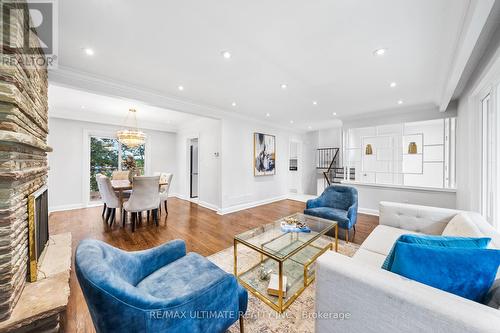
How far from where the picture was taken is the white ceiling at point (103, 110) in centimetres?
375

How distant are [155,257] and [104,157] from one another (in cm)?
537

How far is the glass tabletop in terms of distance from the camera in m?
1.86

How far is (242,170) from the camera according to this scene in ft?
16.8

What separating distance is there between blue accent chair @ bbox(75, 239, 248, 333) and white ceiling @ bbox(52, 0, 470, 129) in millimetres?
1909

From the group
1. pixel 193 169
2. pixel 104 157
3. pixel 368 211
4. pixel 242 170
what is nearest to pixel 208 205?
pixel 242 170

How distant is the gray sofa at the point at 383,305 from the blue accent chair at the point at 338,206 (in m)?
1.54

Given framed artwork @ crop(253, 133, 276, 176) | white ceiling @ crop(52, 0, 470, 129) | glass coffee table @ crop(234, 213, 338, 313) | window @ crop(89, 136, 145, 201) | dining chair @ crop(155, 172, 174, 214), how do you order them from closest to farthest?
white ceiling @ crop(52, 0, 470, 129)
glass coffee table @ crop(234, 213, 338, 313)
dining chair @ crop(155, 172, 174, 214)
window @ crop(89, 136, 145, 201)
framed artwork @ crop(253, 133, 276, 176)

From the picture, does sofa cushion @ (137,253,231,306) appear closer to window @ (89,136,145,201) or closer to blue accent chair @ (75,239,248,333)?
blue accent chair @ (75,239,248,333)

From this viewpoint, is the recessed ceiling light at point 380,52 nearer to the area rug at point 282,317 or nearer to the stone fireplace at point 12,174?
the area rug at point 282,317

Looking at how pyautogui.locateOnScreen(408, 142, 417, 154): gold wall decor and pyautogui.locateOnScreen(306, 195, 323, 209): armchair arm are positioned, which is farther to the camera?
pyautogui.locateOnScreen(408, 142, 417, 154): gold wall decor

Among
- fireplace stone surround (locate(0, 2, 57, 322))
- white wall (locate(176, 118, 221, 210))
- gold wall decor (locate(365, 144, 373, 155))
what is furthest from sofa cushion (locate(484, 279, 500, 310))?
gold wall decor (locate(365, 144, 373, 155))

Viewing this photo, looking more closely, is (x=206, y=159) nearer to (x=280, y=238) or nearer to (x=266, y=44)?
(x=280, y=238)

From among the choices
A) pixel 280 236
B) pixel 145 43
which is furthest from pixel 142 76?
pixel 280 236

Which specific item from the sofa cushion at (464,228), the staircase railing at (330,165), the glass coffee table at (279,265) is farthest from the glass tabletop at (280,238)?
the staircase railing at (330,165)
